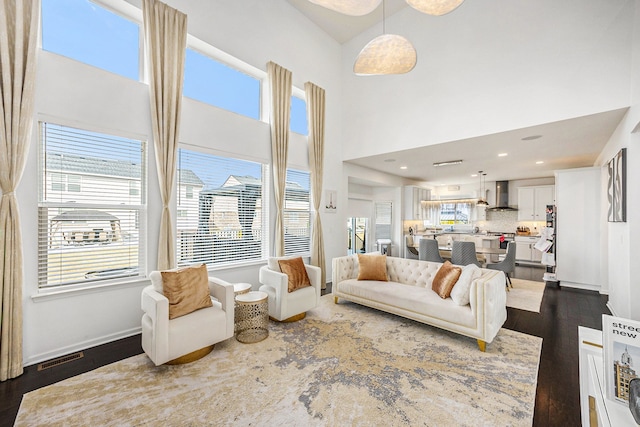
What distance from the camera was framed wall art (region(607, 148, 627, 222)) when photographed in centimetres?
331

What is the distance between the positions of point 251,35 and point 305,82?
1.27 meters

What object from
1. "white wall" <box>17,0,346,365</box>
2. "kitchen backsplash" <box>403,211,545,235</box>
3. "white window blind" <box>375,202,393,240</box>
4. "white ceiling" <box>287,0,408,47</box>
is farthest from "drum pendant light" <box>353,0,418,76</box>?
"kitchen backsplash" <box>403,211,545,235</box>

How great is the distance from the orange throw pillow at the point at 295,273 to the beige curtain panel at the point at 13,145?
2569mm

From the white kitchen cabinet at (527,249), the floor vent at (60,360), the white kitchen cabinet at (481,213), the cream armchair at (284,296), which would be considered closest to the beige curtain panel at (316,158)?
the cream armchair at (284,296)

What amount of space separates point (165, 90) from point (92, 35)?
0.88 meters

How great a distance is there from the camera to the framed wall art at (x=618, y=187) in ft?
10.8

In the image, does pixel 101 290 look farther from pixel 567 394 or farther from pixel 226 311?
pixel 567 394

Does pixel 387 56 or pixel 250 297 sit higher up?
pixel 387 56

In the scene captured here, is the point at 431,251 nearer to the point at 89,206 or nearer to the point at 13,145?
the point at 89,206

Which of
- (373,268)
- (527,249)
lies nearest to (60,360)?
(373,268)

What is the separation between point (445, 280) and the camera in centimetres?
337

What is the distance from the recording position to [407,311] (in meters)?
3.43

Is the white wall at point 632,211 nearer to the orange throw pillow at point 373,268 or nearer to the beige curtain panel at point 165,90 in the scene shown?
the orange throw pillow at point 373,268

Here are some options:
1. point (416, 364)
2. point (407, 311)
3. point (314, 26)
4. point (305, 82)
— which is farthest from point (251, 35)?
point (416, 364)
